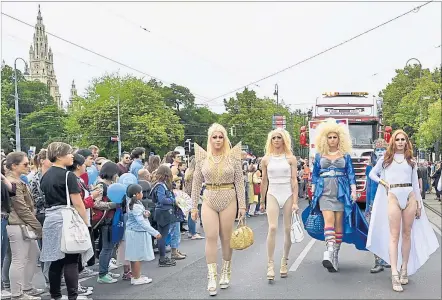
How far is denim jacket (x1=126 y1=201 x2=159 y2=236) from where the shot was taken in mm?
7578

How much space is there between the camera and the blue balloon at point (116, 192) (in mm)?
7559

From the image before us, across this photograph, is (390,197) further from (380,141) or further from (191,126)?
(191,126)

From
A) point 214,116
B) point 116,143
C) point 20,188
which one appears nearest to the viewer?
point 20,188

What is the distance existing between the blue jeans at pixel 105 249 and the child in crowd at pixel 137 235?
274 millimetres

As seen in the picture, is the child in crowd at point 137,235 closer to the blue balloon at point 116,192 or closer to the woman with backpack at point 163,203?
the blue balloon at point 116,192

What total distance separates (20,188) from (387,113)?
191ft

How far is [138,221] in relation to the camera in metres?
7.60

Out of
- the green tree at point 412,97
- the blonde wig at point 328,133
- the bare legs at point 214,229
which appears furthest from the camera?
the green tree at point 412,97

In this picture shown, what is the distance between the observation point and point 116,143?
231 ft

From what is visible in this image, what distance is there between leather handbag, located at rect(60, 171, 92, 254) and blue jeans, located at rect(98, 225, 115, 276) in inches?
59.7

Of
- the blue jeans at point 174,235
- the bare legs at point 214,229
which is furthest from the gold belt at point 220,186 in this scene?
the blue jeans at point 174,235

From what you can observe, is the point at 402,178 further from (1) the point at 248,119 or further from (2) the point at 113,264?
(1) the point at 248,119

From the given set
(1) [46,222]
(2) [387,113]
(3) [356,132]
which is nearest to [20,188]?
(1) [46,222]

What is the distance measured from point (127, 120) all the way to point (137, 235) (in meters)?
64.6
